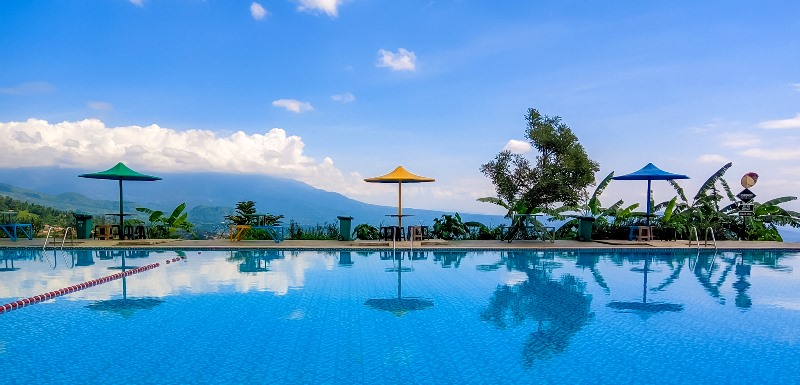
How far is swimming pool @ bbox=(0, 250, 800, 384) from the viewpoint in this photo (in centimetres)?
473

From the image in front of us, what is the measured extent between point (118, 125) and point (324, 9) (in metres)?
16.5

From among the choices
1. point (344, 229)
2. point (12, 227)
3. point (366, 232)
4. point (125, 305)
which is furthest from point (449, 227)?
point (12, 227)

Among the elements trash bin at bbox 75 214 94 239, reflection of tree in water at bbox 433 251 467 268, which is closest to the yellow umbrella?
reflection of tree in water at bbox 433 251 467 268

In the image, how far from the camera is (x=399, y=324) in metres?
6.41

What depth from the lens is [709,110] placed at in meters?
17.8

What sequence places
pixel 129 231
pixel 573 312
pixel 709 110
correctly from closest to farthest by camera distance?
pixel 573 312 < pixel 129 231 < pixel 709 110

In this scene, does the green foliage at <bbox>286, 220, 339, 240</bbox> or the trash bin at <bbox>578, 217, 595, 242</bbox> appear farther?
the green foliage at <bbox>286, 220, 339, 240</bbox>

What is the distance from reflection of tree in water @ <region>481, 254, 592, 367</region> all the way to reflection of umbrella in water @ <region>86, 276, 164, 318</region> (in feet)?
15.7

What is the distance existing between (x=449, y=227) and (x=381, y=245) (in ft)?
9.80

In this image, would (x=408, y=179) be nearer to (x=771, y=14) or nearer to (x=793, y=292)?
(x=793, y=292)

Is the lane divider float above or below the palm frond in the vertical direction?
below

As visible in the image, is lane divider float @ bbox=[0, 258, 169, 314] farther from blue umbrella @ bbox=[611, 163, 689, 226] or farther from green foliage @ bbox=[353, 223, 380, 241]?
blue umbrella @ bbox=[611, 163, 689, 226]

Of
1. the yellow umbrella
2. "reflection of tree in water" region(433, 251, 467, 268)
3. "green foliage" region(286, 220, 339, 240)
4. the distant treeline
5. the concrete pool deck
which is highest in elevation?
the yellow umbrella

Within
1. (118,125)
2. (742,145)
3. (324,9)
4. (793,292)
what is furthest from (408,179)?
(118,125)
